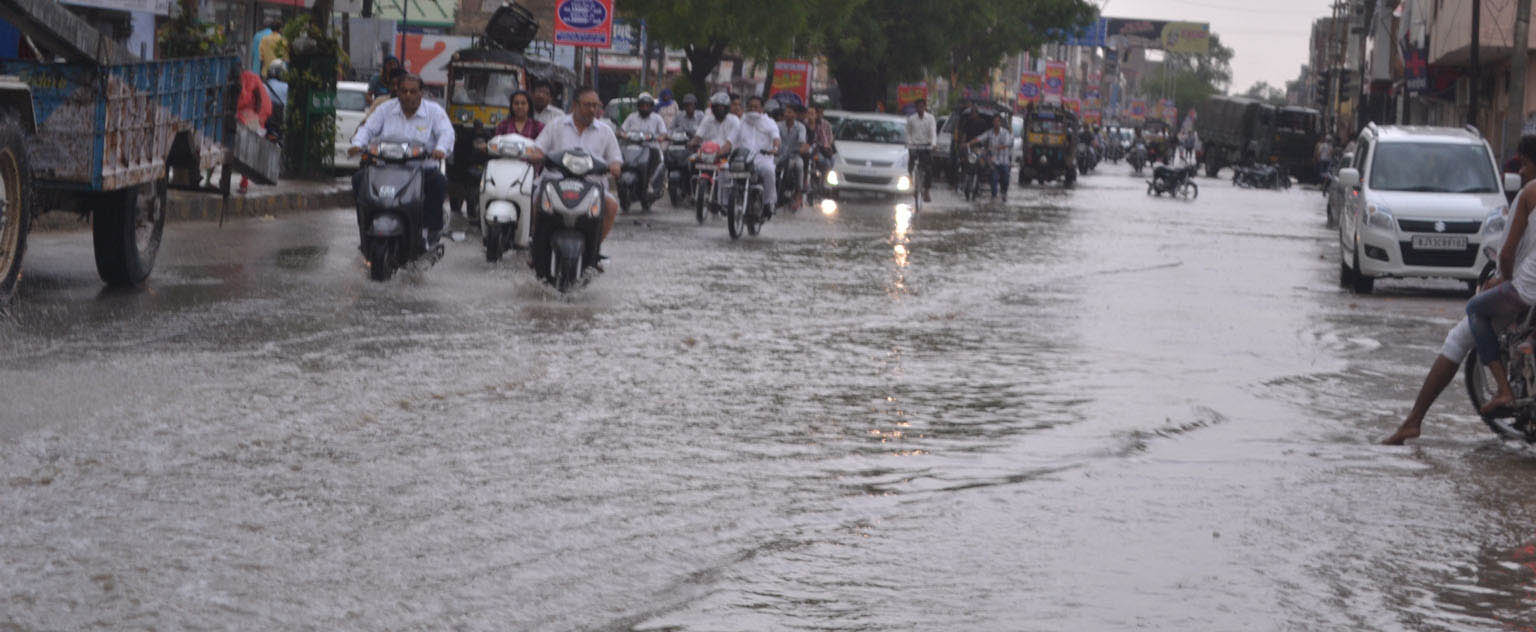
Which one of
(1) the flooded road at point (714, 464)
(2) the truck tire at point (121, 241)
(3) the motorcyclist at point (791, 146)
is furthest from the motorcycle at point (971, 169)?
(2) the truck tire at point (121, 241)

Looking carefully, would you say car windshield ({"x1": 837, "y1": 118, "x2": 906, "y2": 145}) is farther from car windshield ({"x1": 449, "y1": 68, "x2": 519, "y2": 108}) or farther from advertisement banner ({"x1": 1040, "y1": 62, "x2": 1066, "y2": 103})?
advertisement banner ({"x1": 1040, "y1": 62, "x2": 1066, "y2": 103})

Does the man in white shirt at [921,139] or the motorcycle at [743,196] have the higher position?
the man in white shirt at [921,139]

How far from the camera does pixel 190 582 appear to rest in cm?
557

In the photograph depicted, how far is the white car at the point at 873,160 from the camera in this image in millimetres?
35938

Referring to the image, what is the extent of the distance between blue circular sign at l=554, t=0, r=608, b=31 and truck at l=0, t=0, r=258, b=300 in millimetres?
17367

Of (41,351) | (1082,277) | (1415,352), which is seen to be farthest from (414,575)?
(1082,277)

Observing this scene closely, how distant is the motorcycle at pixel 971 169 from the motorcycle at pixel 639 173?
40.2ft

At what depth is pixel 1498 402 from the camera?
29.7 feet

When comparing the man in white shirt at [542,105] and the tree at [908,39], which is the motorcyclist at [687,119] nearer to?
Result: the man in white shirt at [542,105]

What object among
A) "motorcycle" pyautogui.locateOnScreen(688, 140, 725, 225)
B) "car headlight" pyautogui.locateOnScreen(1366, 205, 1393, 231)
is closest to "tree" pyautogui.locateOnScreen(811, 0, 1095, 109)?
"motorcycle" pyautogui.locateOnScreen(688, 140, 725, 225)

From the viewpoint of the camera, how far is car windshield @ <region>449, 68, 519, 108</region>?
26.1 metres

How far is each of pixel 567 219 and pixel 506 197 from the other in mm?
1255

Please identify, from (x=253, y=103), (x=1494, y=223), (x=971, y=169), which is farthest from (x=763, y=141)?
(x=971, y=169)

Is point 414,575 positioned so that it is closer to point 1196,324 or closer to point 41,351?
point 41,351
